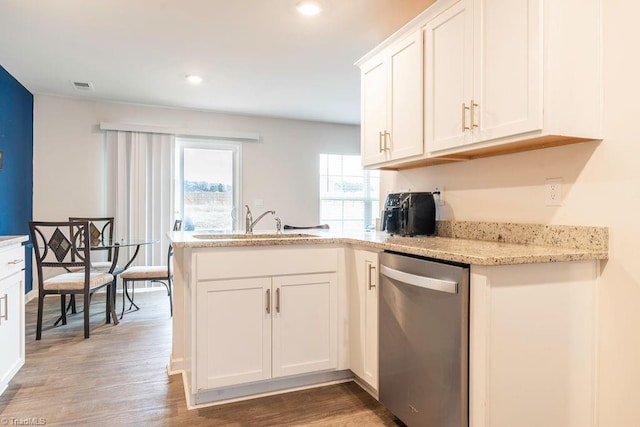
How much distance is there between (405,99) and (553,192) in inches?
35.6

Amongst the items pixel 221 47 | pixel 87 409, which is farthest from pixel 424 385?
pixel 221 47

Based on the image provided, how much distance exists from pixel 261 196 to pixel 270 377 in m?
3.71

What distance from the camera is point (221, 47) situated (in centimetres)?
322

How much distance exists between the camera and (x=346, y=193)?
624cm

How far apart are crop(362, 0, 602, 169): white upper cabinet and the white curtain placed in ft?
13.1

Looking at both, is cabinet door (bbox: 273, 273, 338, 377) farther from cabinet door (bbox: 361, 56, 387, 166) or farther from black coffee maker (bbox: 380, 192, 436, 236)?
cabinet door (bbox: 361, 56, 387, 166)

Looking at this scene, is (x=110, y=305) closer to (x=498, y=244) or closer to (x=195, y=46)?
(x=195, y=46)

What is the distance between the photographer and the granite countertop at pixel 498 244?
1429 mm

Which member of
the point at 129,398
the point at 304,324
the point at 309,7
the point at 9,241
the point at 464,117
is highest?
the point at 309,7

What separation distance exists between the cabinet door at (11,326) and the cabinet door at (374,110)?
7.01ft

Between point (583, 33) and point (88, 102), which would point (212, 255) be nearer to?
point (583, 33)

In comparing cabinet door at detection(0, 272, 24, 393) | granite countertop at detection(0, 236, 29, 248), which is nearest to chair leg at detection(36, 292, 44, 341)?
cabinet door at detection(0, 272, 24, 393)

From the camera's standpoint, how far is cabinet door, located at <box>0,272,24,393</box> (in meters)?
2.01

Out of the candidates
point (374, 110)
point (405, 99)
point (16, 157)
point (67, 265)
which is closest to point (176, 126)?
point (16, 157)
